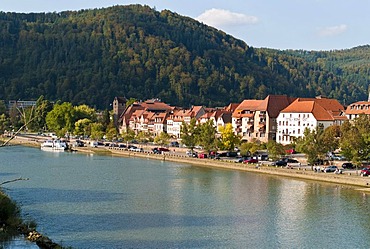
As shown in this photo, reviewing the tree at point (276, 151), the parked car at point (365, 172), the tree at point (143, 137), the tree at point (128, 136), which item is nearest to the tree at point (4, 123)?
the tree at point (128, 136)

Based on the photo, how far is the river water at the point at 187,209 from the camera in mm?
19719

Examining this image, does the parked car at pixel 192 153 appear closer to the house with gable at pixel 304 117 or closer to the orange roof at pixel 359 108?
the house with gable at pixel 304 117

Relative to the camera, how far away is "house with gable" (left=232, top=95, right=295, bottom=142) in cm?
5206

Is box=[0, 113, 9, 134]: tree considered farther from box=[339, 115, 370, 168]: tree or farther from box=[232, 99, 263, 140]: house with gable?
box=[339, 115, 370, 168]: tree

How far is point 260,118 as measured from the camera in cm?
5306

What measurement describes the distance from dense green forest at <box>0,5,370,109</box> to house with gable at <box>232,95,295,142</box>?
1720 inches

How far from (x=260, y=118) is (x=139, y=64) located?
212ft

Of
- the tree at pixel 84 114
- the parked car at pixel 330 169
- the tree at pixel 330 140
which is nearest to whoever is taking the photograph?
the parked car at pixel 330 169

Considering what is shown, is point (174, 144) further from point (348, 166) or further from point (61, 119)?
point (348, 166)

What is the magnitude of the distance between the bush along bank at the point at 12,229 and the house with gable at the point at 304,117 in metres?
32.5

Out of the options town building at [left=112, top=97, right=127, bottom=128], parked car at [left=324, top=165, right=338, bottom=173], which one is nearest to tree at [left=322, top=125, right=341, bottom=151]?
parked car at [left=324, top=165, right=338, bottom=173]

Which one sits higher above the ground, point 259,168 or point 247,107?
point 247,107

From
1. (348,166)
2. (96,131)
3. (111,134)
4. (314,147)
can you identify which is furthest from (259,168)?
(96,131)

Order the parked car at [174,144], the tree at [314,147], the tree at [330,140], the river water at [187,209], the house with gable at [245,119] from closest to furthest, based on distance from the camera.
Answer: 1. the river water at [187,209]
2. the tree at [314,147]
3. the tree at [330,140]
4. the house with gable at [245,119]
5. the parked car at [174,144]
